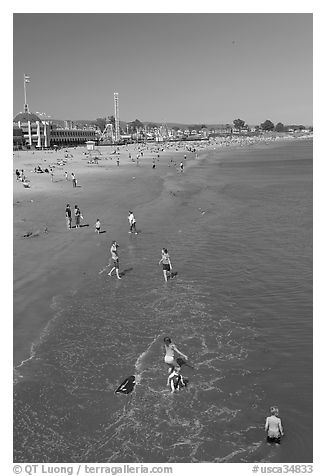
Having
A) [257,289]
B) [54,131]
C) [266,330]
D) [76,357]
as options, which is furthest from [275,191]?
[54,131]

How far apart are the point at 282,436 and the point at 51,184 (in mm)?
37728

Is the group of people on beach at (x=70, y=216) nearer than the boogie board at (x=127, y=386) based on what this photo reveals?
No

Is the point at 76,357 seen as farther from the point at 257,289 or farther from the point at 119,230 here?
the point at 119,230

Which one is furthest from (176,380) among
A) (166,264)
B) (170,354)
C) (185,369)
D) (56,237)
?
(56,237)

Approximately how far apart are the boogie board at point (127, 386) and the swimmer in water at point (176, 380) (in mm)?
888

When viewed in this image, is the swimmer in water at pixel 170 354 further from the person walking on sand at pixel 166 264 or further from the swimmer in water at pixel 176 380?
the person walking on sand at pixel 166 264

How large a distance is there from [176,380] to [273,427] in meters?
2.67

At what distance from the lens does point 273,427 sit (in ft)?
27.7

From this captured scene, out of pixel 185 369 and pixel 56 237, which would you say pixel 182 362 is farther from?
pixel 56 237

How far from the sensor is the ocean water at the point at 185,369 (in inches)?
341

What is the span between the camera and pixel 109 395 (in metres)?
10.1

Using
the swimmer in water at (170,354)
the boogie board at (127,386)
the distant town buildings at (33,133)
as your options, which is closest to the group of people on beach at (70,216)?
the boogie board at (127,386)

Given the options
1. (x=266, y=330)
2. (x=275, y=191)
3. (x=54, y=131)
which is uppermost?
(x=54, y=131)

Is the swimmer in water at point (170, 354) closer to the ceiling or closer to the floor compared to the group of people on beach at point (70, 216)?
closer to the floor
